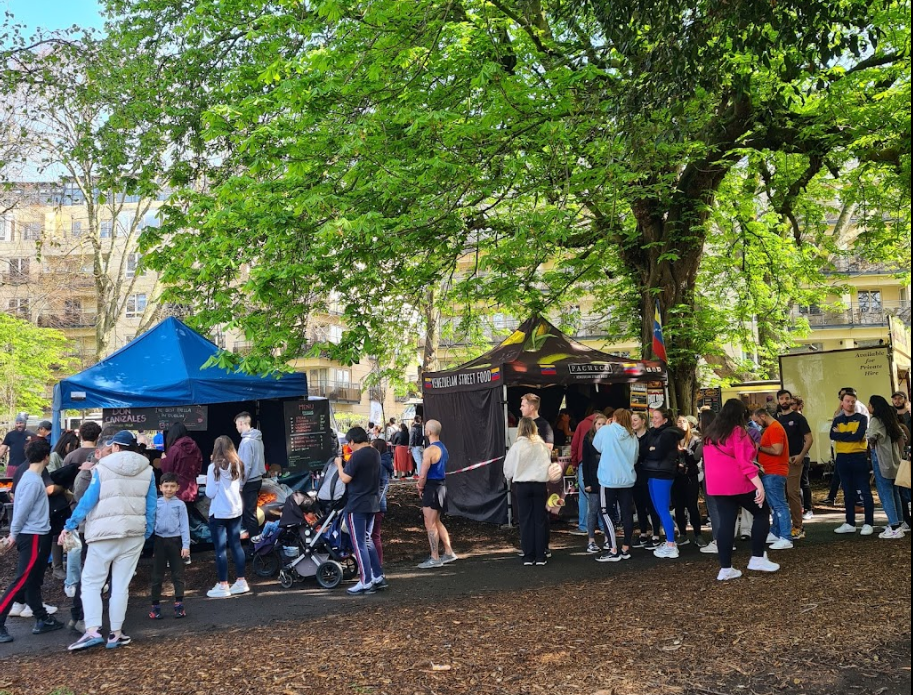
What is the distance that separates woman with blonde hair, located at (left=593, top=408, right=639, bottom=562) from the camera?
10.2 metres

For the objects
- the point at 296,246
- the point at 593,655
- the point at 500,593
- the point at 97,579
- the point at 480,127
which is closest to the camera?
the point at 593,655

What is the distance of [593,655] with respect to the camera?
6285 millimetres

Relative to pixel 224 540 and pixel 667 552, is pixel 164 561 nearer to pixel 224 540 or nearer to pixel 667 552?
pixel 224 540

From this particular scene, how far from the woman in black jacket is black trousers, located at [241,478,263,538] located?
4.82 metres

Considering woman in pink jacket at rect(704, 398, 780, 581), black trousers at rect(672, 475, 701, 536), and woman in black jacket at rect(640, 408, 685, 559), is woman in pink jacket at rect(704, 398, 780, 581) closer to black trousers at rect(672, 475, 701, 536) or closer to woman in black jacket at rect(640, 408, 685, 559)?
woman in black jacket at rect(640, 408, 685, 559)

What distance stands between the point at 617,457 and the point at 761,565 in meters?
2.08

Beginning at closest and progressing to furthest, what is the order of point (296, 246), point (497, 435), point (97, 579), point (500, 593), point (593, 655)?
point (593, 655) → point (97, 579) → point (500, 593) → point (296, 246) → point (497, 435)

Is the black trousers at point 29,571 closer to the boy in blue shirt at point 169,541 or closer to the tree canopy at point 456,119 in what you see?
the boy in blue shirt at point 169,541

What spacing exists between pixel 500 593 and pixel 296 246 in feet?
16.2

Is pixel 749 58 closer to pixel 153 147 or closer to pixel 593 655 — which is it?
pixel 593 655

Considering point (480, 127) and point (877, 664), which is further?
point (480, 127)

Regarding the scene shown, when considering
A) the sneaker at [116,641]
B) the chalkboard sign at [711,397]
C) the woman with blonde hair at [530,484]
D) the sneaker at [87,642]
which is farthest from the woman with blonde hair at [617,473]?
the chalkboard sign at [711,397]

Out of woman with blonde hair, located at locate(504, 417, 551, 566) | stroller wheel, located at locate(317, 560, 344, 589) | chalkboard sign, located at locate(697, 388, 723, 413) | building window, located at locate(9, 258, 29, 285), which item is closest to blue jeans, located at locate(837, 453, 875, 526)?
woman with blonde hair, located at locate(504, 417, 551, 566)

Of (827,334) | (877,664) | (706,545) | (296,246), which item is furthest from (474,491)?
(827,334)
